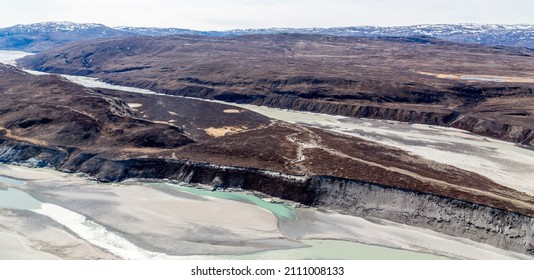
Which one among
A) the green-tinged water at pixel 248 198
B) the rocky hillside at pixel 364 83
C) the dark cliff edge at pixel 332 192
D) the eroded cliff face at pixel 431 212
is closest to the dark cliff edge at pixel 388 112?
the rocky hillside at pixel 364 83

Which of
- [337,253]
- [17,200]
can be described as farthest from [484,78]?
[17,200]

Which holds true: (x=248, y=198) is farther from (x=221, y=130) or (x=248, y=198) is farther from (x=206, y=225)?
(x=221, y=130)

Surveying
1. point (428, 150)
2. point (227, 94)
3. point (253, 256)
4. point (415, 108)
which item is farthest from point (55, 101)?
point (415, 108)

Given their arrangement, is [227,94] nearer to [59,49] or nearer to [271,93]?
[271,93]

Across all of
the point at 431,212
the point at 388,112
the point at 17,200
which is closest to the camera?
the point at 431,212

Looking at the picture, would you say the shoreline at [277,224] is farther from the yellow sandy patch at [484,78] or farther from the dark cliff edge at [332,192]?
the yellow sandy patch at [484,78]

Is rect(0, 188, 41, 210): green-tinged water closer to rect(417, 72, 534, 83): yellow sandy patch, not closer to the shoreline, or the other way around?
the shoreline
